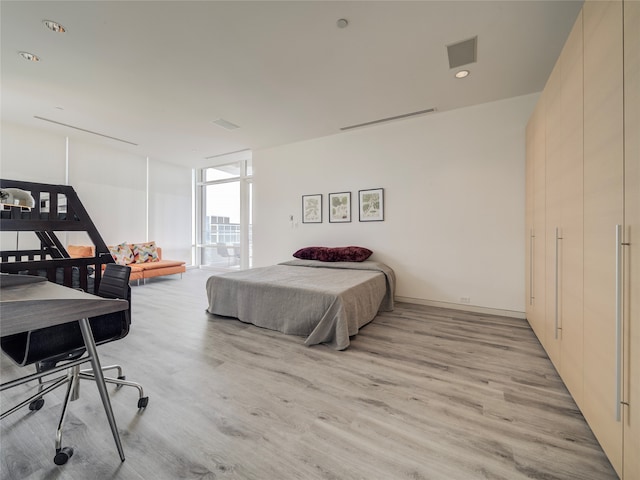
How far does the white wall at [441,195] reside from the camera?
131 inches

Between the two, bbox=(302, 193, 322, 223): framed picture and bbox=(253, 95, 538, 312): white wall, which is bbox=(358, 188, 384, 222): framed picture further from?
bbox=(302, 193, 322, 223): framed picture

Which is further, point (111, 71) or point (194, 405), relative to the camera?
point (111, 71)

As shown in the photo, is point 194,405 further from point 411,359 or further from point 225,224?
point 225,224

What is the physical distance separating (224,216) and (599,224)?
23.0ft

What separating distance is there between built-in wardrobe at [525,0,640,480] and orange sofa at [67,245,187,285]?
20.4 ft

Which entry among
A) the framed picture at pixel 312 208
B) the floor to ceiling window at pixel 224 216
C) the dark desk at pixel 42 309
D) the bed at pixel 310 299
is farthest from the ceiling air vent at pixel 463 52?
the floor to ceiling window at pixel 224 216

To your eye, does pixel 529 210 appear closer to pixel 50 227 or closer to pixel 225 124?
pixel 225 124

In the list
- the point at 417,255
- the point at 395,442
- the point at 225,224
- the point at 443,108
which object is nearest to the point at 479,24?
the point at 443,108

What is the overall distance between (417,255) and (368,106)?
7.45 feet

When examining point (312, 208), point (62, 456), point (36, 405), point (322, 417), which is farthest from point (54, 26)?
point (322, 417)

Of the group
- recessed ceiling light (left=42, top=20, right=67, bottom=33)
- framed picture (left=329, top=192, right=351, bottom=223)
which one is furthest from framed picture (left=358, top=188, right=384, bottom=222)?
recessed ceiling light (left=42, top=20, right=67, bottom=33)

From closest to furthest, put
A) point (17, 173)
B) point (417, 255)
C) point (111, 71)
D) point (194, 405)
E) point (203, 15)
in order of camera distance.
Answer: point (194, 405) < point (203, 15) < point (111, 71) < point (417, 255) < point (17, 173)

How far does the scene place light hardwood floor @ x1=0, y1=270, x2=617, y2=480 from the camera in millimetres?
1216

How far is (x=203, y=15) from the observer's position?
2102mm
